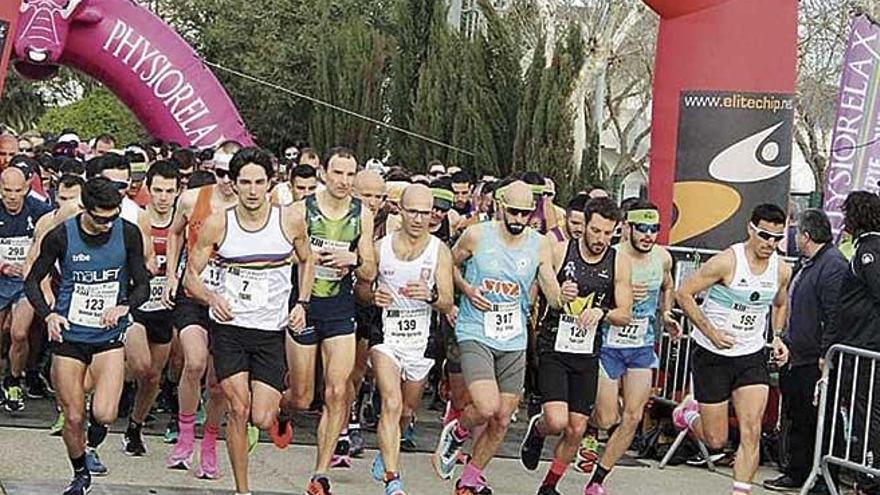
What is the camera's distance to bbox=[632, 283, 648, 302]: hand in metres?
9.63

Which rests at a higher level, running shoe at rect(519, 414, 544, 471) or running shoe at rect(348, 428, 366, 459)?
running shoe at rect(519, 414, 544, 471)

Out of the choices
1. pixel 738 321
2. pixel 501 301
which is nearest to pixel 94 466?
pixel 501 301

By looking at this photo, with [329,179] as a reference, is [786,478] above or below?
below

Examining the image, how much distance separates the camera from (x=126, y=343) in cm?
981

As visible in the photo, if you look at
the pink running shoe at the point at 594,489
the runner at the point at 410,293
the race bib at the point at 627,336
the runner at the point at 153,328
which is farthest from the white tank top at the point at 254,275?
the pink running shoe at the point at 594,489

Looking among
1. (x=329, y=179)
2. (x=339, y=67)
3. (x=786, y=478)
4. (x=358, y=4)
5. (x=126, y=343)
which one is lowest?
(x=786, y=478)

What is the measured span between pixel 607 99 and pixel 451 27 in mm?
15492

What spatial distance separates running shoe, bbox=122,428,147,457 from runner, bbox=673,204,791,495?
12.1 ft

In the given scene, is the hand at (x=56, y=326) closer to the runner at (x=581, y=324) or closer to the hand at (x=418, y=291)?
the hand at (x=418, y=291)

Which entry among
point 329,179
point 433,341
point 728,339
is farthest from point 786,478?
point 329,179

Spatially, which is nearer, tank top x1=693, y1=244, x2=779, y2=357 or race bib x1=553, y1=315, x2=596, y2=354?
race bib x1=553, y1=315, x2=596, y2=354

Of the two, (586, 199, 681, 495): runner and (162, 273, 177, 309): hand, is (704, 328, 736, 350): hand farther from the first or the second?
(162, 273, 177, 309): hand

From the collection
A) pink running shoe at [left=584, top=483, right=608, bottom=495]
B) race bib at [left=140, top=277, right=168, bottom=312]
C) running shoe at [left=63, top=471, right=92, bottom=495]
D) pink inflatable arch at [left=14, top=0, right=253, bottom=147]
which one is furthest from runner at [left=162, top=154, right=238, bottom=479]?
pink inflatable arch at [left=14, top=0, right=253, bottom=147]

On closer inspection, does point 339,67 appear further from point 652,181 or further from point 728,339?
point 728,339
